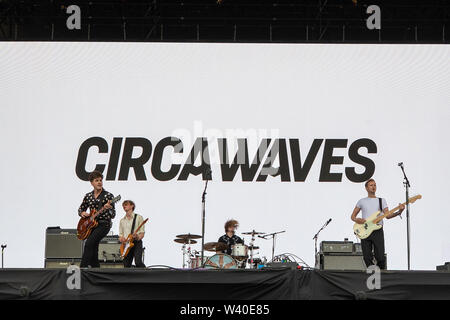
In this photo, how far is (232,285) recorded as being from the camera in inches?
250

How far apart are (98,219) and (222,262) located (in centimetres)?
227

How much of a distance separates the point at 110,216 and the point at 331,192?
476 centimetres

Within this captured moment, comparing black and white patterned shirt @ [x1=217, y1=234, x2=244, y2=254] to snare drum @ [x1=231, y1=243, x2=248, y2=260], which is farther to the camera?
black and white patterned shirt @ [x1=217, y1=234, x2=244, y2=254]

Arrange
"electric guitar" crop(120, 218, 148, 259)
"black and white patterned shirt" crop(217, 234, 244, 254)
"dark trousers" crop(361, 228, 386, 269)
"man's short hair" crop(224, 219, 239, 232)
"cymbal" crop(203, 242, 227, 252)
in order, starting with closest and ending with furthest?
"dark trousers" crop(361, 228, 386, 269) → "electric guitar" crop(120, 218, 148, 259) → "cymbal" crop(203, 242, 227, 252) → "black and white patterned shirt" crop(217, 234, 244, 254) → "man's short hair" crop(224, 219, 239, 232)

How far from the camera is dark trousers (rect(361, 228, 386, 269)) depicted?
862 centimetres

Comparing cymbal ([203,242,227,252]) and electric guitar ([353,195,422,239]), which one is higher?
electric guitar ([353,195,422,239])

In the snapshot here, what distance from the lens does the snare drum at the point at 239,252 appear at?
10.4m

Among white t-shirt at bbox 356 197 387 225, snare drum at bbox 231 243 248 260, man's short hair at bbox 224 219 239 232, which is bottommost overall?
snare drum at bbox 231 243 248 260

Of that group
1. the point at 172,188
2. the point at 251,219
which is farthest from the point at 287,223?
the point at 172,188

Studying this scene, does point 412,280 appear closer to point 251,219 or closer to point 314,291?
point 314,291

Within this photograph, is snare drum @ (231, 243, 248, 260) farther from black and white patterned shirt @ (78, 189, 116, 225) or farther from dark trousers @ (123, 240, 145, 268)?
black and white patterned shirt @ (78, 189, 116, 225)

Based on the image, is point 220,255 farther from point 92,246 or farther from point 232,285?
A: point 232,285

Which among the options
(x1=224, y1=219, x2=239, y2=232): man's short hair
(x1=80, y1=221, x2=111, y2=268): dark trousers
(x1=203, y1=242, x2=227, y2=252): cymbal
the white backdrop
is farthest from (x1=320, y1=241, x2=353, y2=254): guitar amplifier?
(x1=80, y1=221, x2=111, y2=268): dark trousers

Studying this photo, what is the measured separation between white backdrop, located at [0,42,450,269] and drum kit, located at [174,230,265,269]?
0.34 meters
